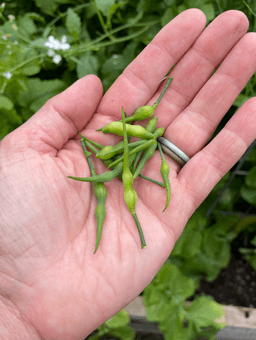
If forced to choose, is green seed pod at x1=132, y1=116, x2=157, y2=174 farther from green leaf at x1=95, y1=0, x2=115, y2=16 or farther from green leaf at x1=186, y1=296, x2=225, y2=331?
green leaf at x1=186, y1=296, x2=225, y2=331

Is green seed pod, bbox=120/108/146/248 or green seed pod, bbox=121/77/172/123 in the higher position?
green seed pod, bbox=121/77/172/123

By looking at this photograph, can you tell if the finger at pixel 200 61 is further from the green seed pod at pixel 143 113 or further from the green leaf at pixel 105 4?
the green leaf at pixel 105 4

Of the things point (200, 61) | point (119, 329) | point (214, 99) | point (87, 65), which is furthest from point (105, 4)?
point (119, 329)

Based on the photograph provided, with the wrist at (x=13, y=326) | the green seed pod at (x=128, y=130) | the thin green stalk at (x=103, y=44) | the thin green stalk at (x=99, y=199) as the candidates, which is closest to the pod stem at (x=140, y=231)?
the thin green stalk at (x=99, y=199)

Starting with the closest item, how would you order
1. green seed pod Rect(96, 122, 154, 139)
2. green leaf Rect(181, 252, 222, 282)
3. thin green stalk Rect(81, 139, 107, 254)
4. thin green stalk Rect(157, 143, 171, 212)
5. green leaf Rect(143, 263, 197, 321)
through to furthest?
1. thin green stalk Rect(81, 139, 107, 254)
2. thin green stalk Rect(157, 143, 171, 212)
3. green seed pod Rect(96, 122, 154, 139)
4. green leaf Rect(143, 263, 197, 321)
5. green leaf Rect(181, 252, 222, 282)

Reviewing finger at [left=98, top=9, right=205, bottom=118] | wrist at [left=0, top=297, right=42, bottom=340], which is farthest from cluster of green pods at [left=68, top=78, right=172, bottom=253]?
wrist at [left=0, top=297, right=42, bottom=340]

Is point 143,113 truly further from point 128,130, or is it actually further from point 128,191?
point 128,191
